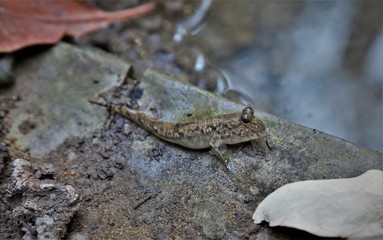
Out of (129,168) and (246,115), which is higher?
(246,115)

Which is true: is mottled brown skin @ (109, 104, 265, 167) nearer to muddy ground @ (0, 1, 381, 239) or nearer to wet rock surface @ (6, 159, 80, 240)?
muddy ground @ (0, 1, 381, 239)

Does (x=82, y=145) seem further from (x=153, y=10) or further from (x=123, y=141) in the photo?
(x=153, y=10)

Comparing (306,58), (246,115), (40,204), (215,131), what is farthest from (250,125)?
(306,58)

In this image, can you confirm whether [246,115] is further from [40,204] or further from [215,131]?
[40,204]

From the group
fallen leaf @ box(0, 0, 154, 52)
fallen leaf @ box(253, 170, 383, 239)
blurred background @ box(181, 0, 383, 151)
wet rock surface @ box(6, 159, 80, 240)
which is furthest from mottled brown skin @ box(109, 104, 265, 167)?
fallen leaf @ box(0, 0, 154, 52)

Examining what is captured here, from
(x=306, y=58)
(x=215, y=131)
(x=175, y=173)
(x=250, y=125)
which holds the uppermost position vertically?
(x=306, y=58)

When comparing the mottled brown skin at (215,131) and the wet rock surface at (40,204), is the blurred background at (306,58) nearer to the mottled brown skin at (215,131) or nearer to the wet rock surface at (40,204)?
the mottled brown skin at (215,131)

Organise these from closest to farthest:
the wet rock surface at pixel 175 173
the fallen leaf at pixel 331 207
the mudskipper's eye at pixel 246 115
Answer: the fallen leaf at pixel 331 207
the wet rock surface at pixel 175 173
the mudskipper's eye at pixel 246 115

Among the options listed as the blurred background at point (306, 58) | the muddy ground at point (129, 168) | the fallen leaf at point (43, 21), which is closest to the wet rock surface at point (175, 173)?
the muddy ground at point (129, 168)
